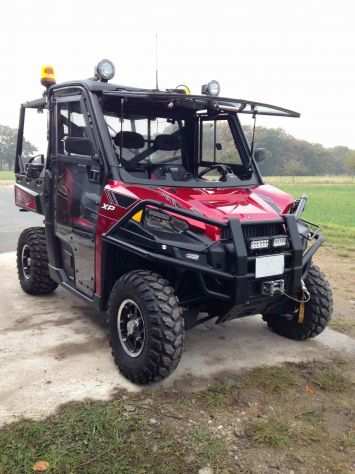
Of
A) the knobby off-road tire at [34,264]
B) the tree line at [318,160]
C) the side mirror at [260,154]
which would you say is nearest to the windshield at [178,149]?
the side mirror at [260,154]

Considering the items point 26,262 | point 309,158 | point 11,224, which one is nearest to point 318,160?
point 309,158

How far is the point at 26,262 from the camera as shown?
6.14m

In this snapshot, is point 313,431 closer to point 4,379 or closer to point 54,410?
point 54,410

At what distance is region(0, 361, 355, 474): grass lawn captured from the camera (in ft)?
9.62

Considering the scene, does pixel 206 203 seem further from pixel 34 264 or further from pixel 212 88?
pixel 34 264

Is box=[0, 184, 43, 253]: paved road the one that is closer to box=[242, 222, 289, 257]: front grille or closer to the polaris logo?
the polaris logo

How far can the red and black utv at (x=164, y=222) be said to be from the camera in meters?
3.67

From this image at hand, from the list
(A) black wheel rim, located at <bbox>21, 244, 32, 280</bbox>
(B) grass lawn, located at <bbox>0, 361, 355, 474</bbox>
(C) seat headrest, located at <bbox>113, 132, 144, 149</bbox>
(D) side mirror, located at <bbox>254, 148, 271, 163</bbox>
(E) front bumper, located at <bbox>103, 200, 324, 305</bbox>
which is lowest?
(B) grass lawn, located at <bbox>0, 361, 355, 474</bbox>

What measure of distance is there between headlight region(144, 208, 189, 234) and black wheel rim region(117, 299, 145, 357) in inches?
24.6

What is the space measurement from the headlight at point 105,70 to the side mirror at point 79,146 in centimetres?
61

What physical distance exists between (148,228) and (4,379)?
5.38ft

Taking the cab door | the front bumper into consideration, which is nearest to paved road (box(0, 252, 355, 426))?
the cab door

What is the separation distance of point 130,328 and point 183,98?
1853 mm

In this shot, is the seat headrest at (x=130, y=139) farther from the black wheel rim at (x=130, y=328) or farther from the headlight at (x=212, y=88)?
the black wheel rim at (x=130, y=328)
